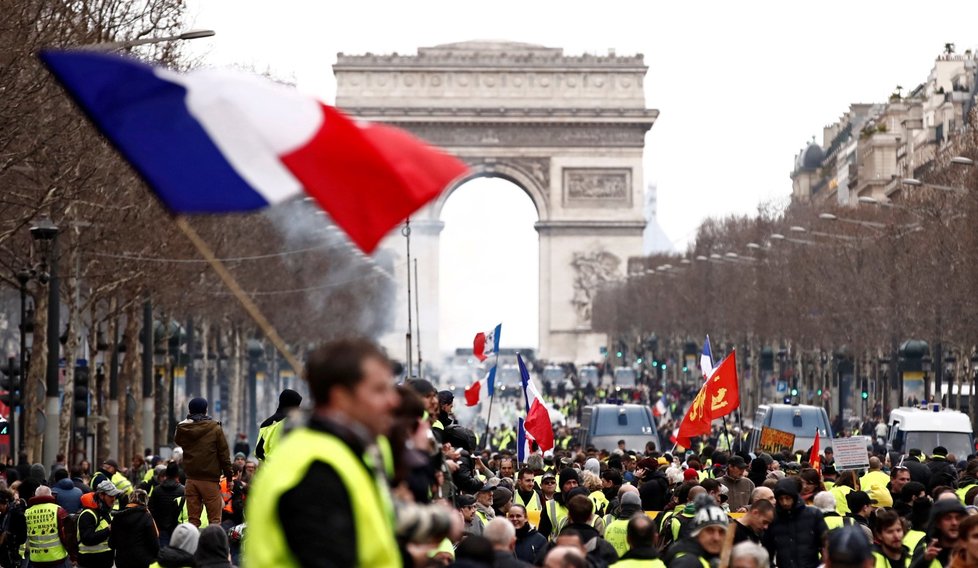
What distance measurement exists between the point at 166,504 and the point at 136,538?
2.30m

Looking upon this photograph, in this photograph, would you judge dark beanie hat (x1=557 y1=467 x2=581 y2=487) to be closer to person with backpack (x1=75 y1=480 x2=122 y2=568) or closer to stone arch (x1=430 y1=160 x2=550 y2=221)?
person with backpack (x1=75 y1=480 x2=122 y2=568)

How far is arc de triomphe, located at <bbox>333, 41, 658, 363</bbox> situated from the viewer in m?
118

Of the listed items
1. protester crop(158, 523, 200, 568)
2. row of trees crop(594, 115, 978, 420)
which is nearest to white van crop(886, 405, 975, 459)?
row of trees crop(594, 115, 978, 420)

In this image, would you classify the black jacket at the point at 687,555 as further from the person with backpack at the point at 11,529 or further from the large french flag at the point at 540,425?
the large french flag at the point at 540,425

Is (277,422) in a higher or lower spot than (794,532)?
higher

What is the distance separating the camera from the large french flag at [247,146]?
23.9ft

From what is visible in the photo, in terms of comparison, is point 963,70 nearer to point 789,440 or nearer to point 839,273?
point 839,273

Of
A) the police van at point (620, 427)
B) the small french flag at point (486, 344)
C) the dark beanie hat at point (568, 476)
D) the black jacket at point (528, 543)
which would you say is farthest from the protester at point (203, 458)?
the police van at point (620, 427)

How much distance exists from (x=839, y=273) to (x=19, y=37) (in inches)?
1716

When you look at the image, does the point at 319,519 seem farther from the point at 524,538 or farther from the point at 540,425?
the point at 540,425

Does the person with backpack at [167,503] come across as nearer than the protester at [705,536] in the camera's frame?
No

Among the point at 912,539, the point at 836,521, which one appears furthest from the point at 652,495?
the point at 912,539

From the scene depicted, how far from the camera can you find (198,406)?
1772cm

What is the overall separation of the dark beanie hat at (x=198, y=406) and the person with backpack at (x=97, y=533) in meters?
1.10
